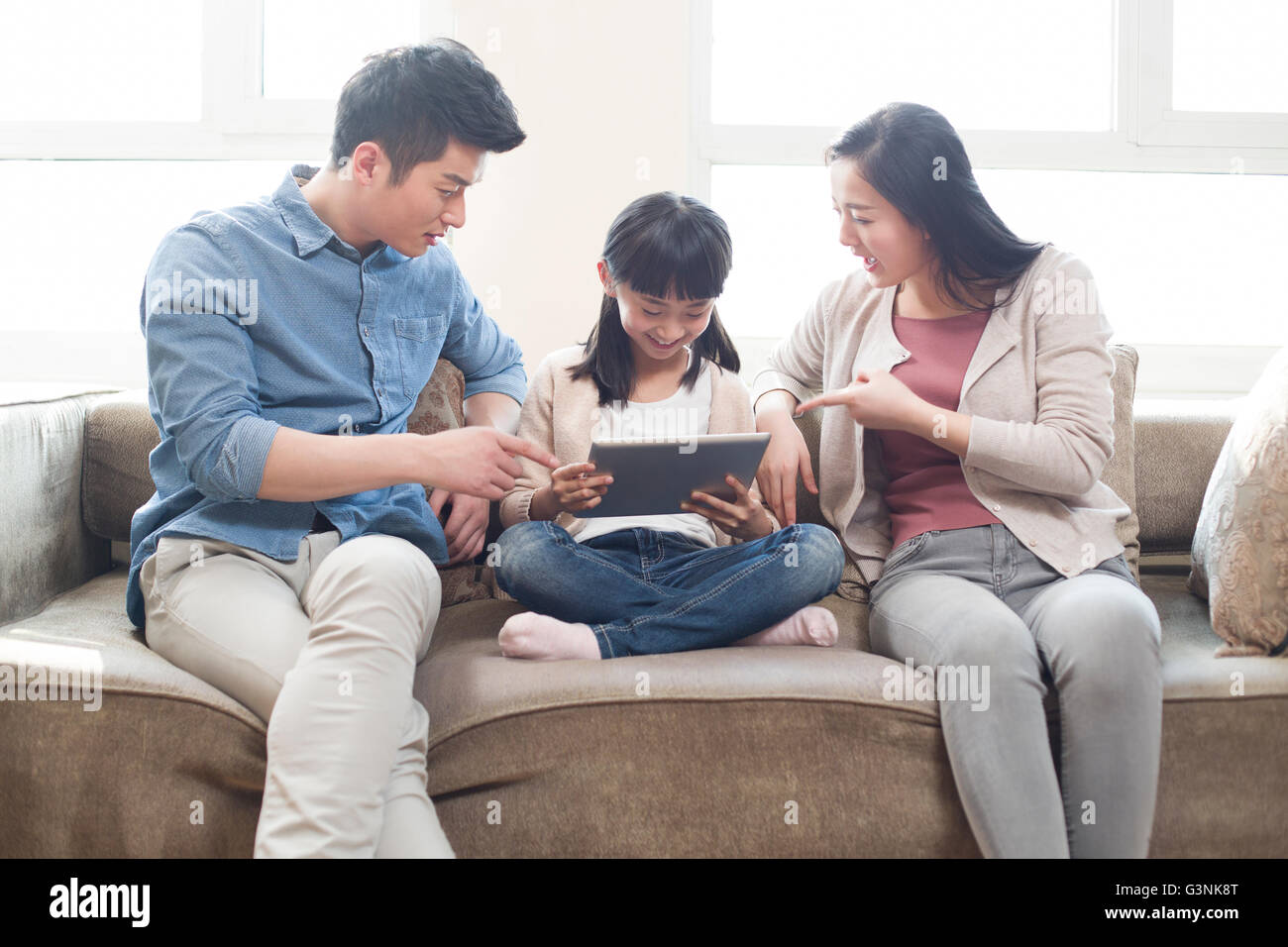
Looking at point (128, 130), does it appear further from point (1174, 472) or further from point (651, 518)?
point (1174, 472)

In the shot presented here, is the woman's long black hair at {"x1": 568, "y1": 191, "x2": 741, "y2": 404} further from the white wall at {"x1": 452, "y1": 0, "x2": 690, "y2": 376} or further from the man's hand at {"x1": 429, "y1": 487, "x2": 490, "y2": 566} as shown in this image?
the white wall at {"x1": 452, "y1": 0, "x2": 690, "y2": 376}

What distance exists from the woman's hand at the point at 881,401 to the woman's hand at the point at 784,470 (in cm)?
10

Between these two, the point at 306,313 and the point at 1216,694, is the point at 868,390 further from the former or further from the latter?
the point at 306,313

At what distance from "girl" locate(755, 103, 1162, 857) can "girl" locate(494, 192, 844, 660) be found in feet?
0.35

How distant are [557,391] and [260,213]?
1.66 ft

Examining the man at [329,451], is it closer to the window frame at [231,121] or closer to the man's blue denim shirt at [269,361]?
the man's blue denim shirt at [269,361]

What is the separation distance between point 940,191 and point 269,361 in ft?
3.23

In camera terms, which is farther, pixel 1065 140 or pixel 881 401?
pixel 1065 140

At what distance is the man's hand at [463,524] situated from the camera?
1.49 meters

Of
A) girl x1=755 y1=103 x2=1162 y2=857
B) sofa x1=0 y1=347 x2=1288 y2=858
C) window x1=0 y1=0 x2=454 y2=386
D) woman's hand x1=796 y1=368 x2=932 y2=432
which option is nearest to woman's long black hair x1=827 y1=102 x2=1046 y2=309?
girl x1=755 y1=103 x2=1162 y2=857

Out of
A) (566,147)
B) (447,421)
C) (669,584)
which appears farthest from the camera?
(566,147)

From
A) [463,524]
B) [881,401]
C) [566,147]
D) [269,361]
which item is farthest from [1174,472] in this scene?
[269,361]

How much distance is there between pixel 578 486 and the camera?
4.24 ft

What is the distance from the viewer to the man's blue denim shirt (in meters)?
1.17
